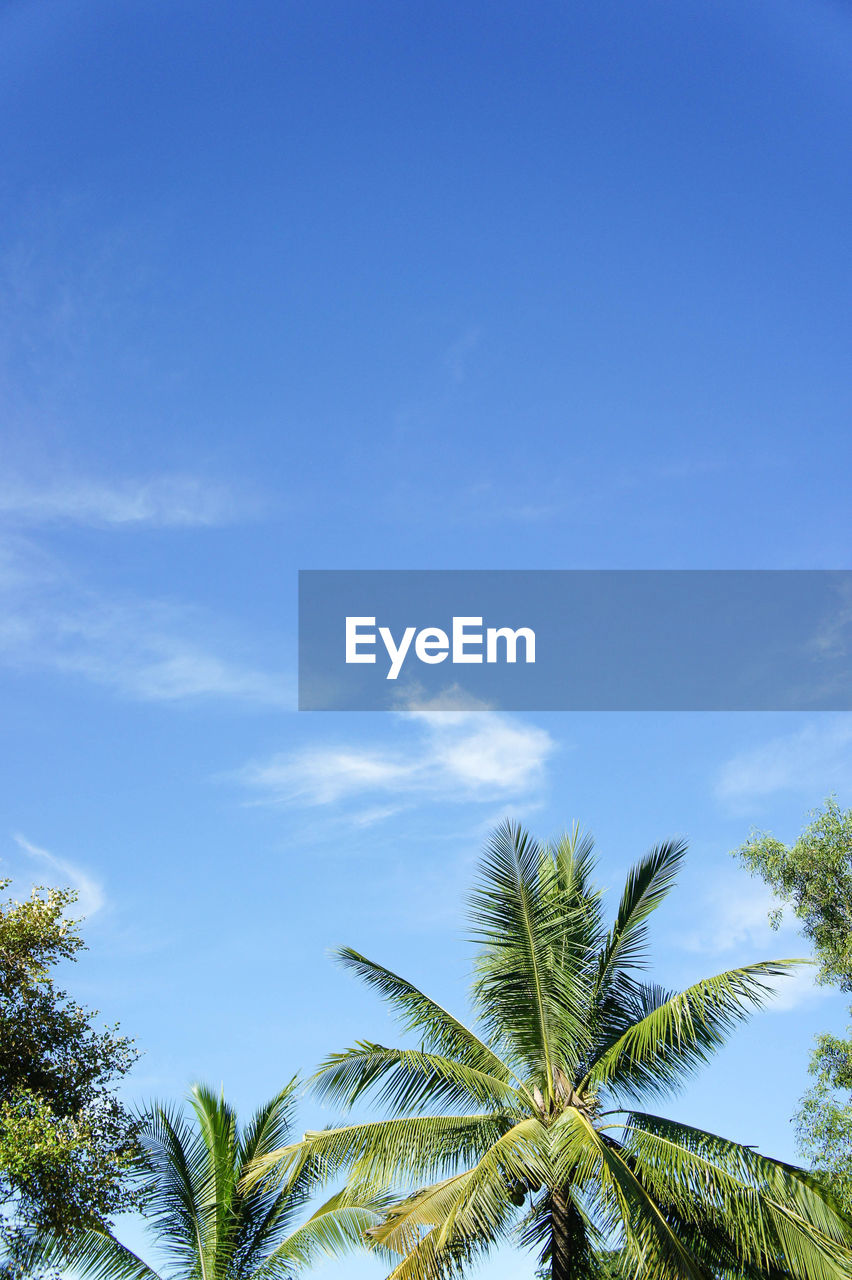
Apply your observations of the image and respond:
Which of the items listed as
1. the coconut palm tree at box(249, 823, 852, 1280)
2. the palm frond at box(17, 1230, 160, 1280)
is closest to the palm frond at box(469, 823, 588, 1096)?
the coconut palm tree at box(249, 823, 852, 1280)

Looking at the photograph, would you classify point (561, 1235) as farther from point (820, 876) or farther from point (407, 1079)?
point (820, 876)

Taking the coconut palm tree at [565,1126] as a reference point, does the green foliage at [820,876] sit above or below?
above

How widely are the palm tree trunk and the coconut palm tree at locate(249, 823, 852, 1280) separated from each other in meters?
0.02

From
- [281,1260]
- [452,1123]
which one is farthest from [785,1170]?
[281,1260]

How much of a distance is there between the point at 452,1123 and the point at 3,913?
739cm

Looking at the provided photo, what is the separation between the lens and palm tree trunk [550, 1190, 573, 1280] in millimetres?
14367

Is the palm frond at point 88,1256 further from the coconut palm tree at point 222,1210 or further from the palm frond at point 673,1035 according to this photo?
the palm frond at point 673,1035

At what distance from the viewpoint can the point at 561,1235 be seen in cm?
1439

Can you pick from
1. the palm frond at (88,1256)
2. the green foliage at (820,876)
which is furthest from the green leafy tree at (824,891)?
the palm frond at (88,1256)

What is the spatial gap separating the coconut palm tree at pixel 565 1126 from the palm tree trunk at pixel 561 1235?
0.07ft

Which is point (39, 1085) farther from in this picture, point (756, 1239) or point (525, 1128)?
point (756, 1239)

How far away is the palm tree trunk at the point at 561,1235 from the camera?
47.1 ft

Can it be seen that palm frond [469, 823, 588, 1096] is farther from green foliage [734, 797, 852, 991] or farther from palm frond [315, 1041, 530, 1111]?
green foliage [734, 797, 852, 991]

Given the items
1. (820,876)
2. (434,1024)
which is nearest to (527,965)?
(434,1024)
